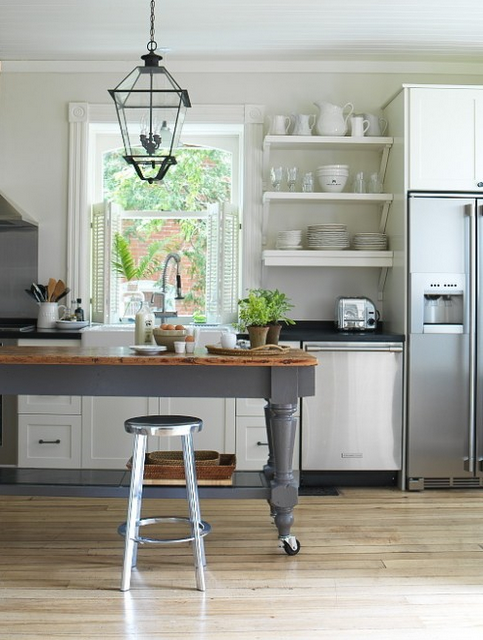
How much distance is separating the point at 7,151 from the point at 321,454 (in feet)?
9.76

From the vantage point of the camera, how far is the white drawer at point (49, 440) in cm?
516

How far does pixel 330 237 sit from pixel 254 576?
2601 mm

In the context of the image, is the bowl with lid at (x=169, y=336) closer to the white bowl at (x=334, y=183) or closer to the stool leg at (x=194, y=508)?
the stool leg at (x=194, y=508)

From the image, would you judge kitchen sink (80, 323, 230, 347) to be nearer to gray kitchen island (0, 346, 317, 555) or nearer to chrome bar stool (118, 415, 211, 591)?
gray kitchen island (0, 346, 317, 555)

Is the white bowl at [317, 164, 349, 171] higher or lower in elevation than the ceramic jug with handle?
lower

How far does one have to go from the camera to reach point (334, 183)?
17.9 feet

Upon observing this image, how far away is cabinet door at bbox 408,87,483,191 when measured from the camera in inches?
199

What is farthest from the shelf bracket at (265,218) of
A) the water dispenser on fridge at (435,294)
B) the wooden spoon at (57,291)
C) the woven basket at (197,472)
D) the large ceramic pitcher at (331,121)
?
the woven basket at (197,472)

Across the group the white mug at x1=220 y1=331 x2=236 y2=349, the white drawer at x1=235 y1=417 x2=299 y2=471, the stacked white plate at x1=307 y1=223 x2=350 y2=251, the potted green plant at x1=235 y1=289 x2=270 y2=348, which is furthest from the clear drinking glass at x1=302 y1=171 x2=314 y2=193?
the white mug at x1=220 y1=331 x2=236 y2=349

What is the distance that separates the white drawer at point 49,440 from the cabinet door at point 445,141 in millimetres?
2622

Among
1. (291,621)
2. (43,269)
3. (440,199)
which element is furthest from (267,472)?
(43,269)

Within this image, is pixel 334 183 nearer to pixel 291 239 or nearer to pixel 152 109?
pixel 291 239

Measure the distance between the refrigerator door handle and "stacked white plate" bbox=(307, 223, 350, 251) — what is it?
838 mm

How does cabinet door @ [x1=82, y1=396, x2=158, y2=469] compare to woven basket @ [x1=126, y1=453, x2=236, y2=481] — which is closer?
woven basket @ [x1=126, y1=453, x2=236, y2=481]
